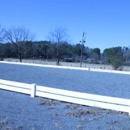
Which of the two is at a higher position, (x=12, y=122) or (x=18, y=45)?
(x=18, y=45)

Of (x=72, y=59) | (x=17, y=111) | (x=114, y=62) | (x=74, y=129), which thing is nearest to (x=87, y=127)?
(x=74, y=129)

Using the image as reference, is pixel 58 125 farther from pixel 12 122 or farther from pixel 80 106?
pixel 80 106

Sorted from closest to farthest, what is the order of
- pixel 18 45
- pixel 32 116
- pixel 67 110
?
pixel 32 116, pixel 67 110, pixel 18 45

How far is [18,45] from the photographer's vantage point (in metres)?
71.1

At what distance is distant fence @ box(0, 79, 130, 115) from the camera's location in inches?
352

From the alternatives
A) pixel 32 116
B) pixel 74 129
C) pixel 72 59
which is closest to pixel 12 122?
pixel 32 116

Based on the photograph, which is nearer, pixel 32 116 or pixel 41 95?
pixel 32 116

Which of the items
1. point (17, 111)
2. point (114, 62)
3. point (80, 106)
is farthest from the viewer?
point (114, 62)

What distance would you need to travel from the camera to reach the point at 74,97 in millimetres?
10156

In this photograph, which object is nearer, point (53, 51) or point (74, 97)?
point (74, 97)

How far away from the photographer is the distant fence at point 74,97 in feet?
29.4

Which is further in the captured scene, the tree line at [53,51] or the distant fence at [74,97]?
the tree line at [53,51]

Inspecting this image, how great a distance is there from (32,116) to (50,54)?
3202 inches

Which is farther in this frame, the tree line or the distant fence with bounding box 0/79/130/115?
the tree line
